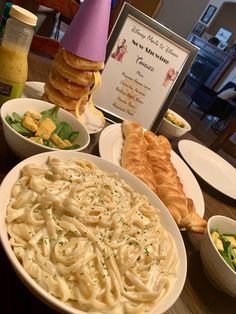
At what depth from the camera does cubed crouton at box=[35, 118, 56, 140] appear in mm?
845

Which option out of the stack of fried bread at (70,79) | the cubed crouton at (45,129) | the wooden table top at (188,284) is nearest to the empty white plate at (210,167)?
the wooden table top at (188,284)

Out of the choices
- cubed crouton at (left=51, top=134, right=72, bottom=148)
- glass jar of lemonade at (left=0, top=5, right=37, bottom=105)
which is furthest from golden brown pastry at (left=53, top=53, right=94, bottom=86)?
cubed crouton at (left=51, top=134, right=72, bottom=148)

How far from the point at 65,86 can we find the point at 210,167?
855mm

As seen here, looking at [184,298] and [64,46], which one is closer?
[184,298]

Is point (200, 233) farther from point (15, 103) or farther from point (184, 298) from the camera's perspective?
point (15, 103)

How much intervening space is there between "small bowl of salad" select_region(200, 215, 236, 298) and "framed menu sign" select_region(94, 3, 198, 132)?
662mm

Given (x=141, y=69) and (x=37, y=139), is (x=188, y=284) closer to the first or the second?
(x=37, y=139)

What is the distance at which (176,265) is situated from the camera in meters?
0.69

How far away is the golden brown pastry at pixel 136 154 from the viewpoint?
994 millimetres

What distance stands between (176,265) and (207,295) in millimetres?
187

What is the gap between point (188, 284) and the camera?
79 cm

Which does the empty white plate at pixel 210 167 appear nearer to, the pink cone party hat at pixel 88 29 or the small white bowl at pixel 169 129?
the small white bowl at pixel 169 129

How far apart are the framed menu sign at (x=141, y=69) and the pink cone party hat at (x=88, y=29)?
10.1 inches

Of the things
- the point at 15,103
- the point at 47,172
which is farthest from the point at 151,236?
the point at 15,103
